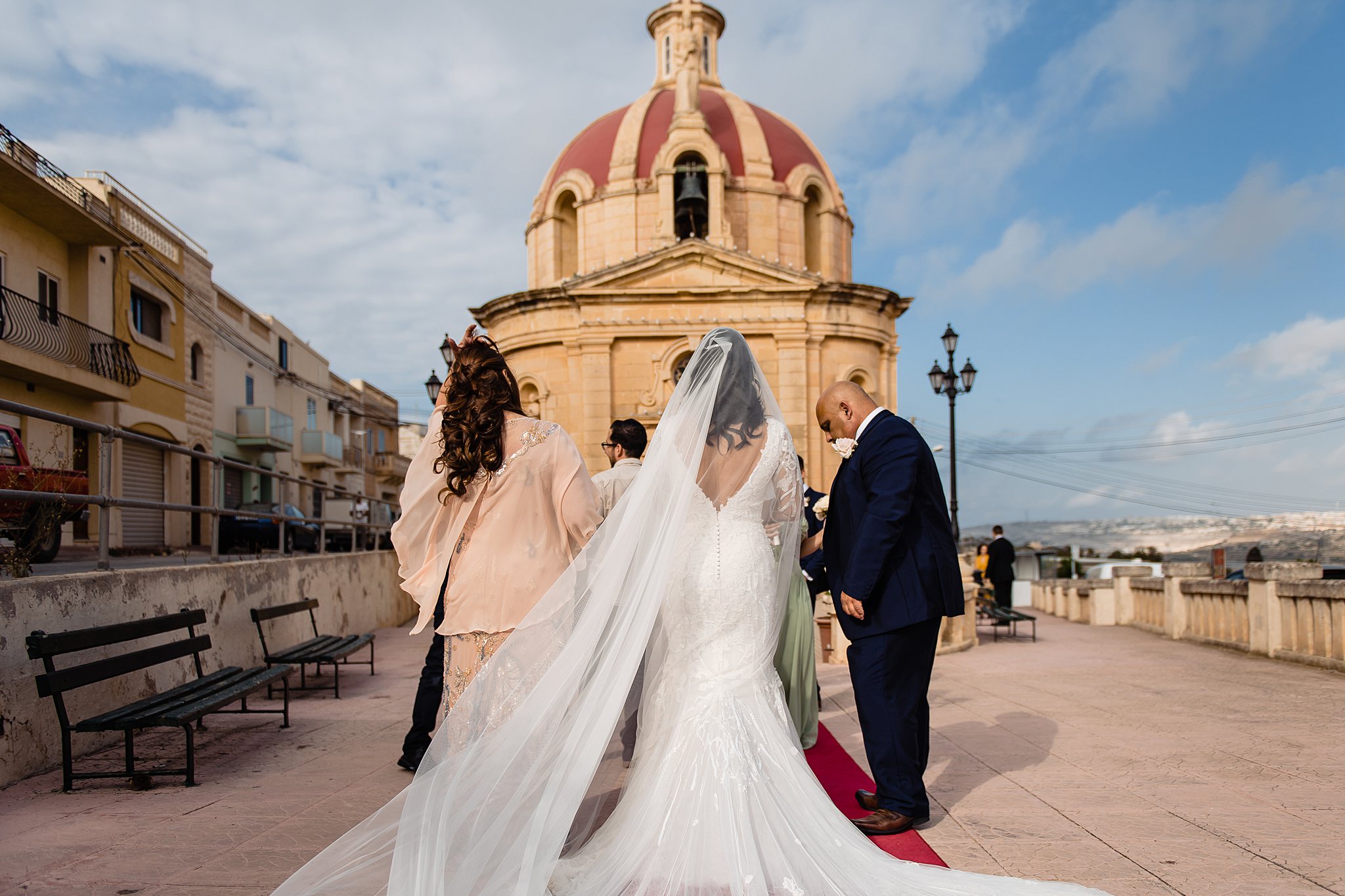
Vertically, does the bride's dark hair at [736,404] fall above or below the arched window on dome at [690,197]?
below

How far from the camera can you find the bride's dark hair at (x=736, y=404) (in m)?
4.43

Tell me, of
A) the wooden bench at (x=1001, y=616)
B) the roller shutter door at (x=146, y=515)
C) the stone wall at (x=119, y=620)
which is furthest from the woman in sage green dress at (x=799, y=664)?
the roller shutter door at (x=146, y=515)

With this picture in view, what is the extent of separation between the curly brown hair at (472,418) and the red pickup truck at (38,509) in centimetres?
359

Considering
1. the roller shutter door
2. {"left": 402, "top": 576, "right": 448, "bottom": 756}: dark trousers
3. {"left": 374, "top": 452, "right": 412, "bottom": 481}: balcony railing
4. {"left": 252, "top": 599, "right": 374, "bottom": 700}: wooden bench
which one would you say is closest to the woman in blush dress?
{"left": 402, "top": 576, "right": 448, "bottom": 756}: dark trousers

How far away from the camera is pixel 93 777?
5.41 m

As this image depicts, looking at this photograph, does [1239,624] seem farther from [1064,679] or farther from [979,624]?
[979,624]

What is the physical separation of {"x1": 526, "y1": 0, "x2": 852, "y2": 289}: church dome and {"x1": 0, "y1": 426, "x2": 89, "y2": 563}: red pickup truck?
80.6 ft

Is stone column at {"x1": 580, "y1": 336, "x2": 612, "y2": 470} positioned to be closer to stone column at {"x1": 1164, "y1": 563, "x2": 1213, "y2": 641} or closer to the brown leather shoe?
stone column at {"x1": 1164, "y1": 563, "x2": 1213, "y2": 641}

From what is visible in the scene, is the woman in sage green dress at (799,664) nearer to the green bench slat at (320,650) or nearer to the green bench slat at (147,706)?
the green bench slat at (147,706)

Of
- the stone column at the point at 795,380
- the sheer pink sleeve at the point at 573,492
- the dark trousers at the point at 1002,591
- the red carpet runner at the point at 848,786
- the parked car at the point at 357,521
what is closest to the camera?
the sheer pink sleeve at the point at 573,492

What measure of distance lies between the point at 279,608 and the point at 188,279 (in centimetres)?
2257

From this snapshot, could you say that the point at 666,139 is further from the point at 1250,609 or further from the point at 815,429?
the point at 1250,609

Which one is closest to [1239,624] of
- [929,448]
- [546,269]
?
[929,448]

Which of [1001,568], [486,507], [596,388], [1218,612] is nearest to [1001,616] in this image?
[1218,612]
